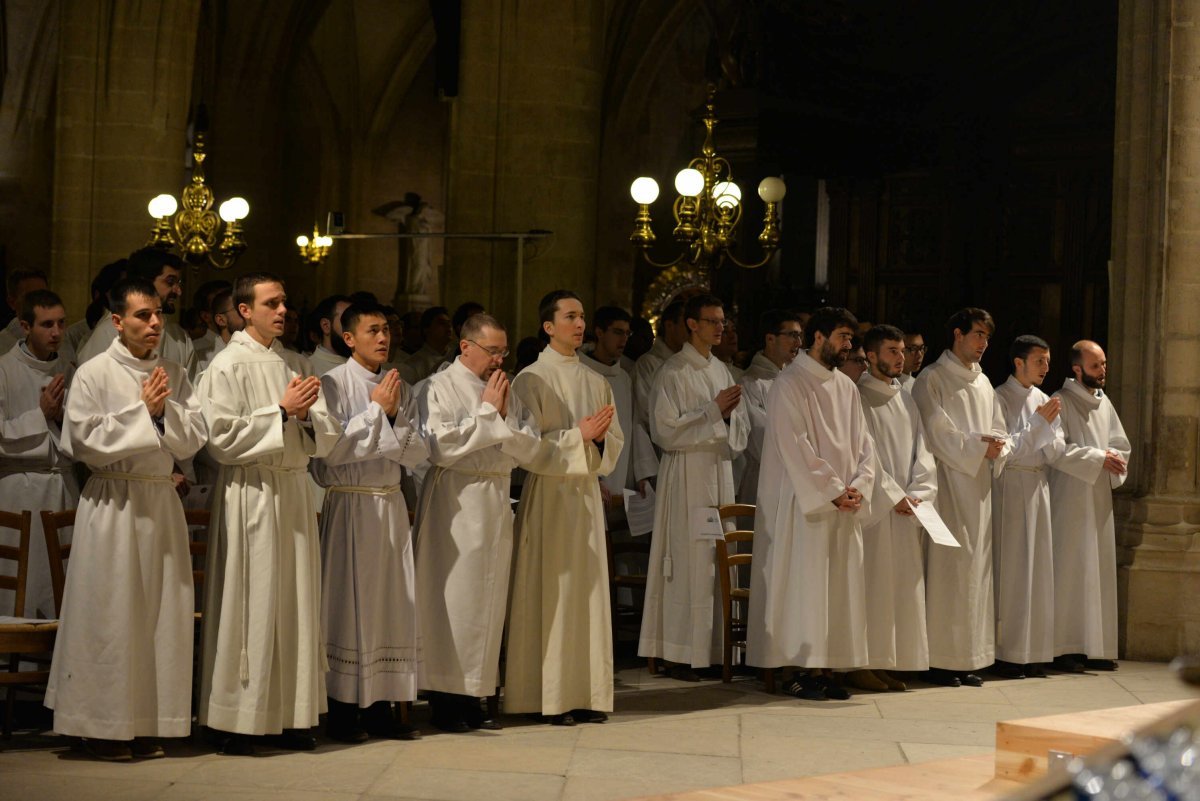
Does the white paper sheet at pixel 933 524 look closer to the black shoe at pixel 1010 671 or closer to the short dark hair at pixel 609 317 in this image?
the black shoe at pixel 1010 671

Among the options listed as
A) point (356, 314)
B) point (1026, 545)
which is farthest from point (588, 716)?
point (1026, 545)

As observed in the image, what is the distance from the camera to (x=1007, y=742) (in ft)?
19.3

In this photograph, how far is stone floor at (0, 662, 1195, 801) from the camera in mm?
6121

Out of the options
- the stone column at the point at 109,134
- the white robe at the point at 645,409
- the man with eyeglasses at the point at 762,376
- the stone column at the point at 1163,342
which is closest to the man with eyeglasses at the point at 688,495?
the white robe at the point at 645,409

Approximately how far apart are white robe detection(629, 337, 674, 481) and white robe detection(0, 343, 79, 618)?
334cm

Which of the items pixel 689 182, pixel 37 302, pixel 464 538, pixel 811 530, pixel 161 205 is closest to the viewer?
pixel 464 538

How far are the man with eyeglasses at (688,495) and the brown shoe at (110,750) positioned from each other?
340 centimetres

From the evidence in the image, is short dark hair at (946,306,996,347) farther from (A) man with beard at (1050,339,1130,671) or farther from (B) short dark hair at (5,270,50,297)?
(B) short dark hair at (5,270,50,297)

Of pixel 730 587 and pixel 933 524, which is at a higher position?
pixel 933 524

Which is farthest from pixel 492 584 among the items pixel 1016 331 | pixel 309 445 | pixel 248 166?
pixel 248 166

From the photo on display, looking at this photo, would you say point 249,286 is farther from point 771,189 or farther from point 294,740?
point 771,189

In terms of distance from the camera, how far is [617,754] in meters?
6.95

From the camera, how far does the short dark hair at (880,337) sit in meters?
9.09

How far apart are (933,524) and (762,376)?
2175 mm
